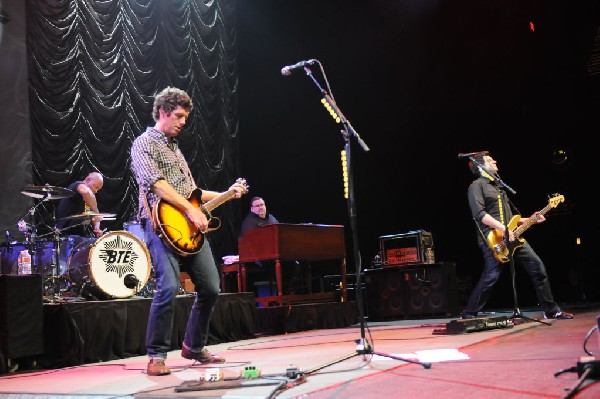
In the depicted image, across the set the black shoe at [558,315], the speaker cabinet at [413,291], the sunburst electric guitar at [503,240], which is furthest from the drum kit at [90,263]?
the black shoe at [558,315]

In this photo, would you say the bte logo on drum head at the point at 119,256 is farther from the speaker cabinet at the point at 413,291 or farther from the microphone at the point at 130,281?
the speaker cabinet at the point at 413,291

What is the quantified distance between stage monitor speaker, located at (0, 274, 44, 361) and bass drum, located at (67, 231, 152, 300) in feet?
2.38

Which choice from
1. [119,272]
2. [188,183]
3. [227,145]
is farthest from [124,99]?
[188,183]

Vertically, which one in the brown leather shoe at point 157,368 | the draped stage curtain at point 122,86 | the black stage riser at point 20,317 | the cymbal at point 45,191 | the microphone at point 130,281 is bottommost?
the brown leather shoe at point 157,368

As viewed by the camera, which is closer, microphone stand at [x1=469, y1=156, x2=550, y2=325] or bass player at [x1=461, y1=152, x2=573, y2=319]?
microphone stand at [x1=469, y1=156, x2=550, y2=325]

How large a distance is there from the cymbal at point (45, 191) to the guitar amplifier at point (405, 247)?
16.9ft

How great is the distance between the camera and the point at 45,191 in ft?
25.0

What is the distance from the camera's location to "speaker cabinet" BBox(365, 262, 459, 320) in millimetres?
9781

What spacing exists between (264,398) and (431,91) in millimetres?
10952

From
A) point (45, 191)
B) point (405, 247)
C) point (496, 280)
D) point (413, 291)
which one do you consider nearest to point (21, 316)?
point (45, 191)

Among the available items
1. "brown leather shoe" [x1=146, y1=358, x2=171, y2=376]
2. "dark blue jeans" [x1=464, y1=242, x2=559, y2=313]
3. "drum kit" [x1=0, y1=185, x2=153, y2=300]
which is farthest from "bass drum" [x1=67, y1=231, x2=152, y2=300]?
"dark blue jeans" [x1=464, y1=242, x2=559, y2=313]

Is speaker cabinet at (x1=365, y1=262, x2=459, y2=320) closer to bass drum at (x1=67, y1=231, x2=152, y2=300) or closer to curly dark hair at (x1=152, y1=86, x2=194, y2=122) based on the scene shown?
bass drum at (x1=67, y1=231, x2=152, y2=300)

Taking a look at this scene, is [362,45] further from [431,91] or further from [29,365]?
[29,365]

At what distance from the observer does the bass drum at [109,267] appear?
22.1 feet
